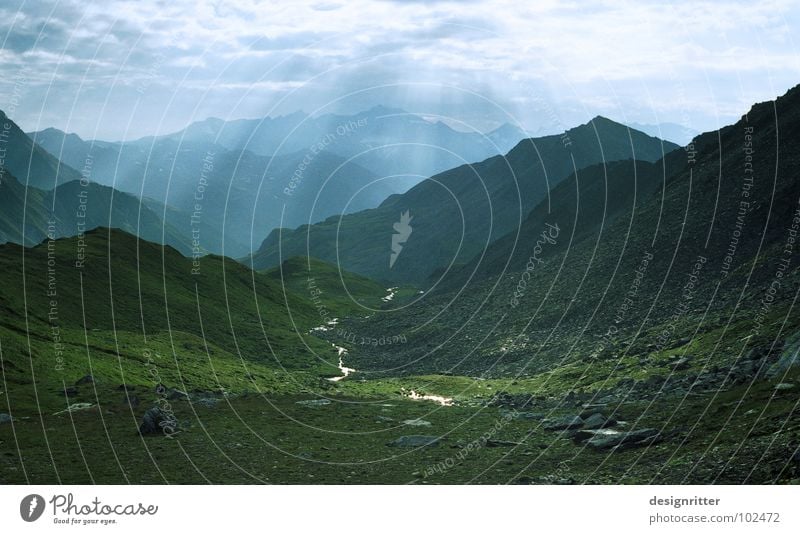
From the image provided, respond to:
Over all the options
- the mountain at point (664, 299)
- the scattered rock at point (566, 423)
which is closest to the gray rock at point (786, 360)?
the mountain at point (664, 299)

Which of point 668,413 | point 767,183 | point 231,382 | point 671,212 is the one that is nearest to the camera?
point 668,413

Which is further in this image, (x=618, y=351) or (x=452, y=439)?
(x=618, y=351)

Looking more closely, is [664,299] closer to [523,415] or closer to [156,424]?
[523,415]

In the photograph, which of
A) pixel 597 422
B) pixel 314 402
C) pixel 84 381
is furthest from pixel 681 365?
pixel 84 381

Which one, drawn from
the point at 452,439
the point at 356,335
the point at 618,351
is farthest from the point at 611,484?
the point at 356,335

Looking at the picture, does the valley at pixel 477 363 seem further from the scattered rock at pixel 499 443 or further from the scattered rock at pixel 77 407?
the scattered rock at pixel 499 443

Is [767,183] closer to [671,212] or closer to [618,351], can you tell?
[671,212]
